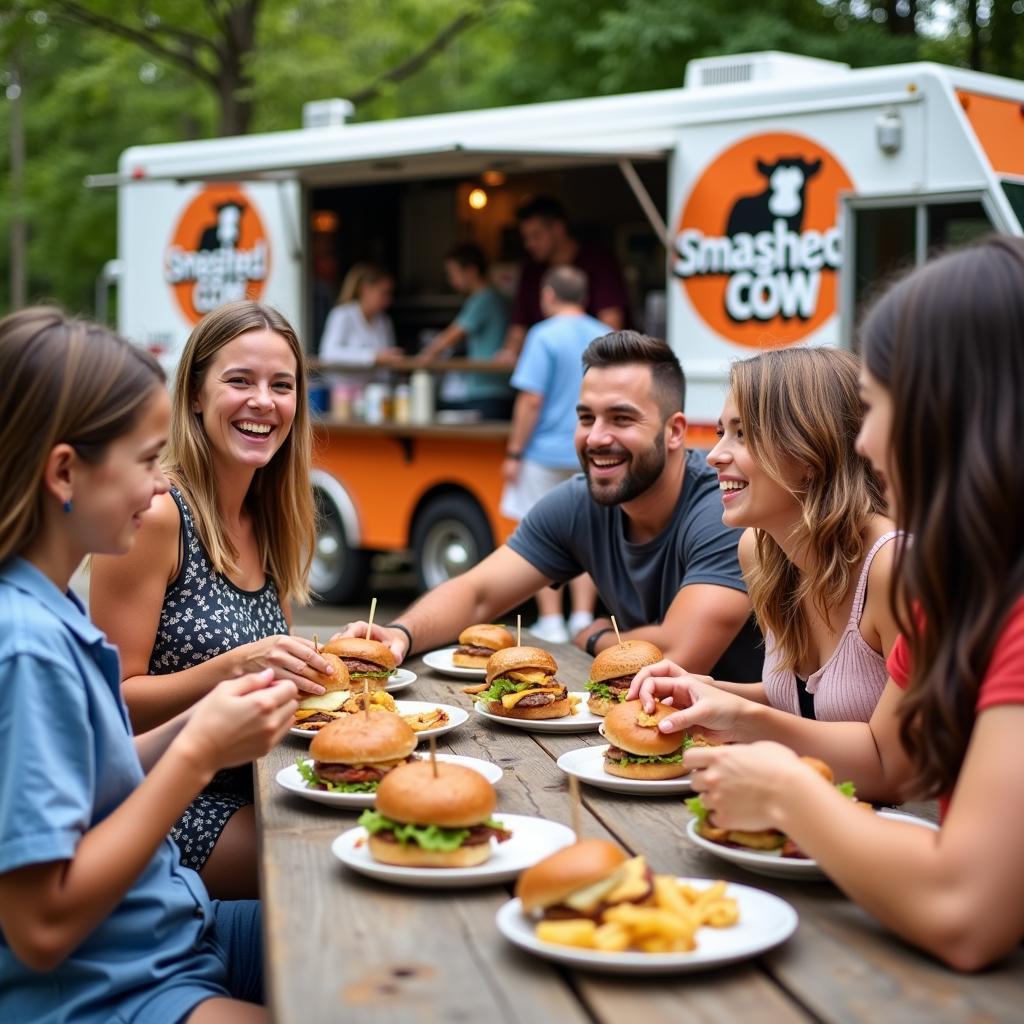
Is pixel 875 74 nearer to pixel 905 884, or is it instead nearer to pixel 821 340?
pixel 821 340

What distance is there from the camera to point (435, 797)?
2.26 m

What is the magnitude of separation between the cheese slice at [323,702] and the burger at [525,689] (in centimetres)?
36

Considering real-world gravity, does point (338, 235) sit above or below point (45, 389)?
above

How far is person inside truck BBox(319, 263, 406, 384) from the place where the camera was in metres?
11.7

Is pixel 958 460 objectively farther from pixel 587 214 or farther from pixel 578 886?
pixel 587 214

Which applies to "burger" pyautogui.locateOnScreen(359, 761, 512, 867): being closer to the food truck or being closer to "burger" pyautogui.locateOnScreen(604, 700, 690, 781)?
"burger" pyautogui.locateOnScreen(604, 700, 690, 781)

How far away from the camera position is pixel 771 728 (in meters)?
2.77

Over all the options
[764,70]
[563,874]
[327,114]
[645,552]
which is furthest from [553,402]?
[563,874]

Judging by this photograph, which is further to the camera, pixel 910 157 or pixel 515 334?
pixel 515 334

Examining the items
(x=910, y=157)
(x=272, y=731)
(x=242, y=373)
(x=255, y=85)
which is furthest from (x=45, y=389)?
(x=255, y=85)

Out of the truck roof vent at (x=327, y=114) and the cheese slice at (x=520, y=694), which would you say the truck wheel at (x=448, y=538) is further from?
the cheese slice at (x=520, y=694)

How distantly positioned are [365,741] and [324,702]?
2.02ft

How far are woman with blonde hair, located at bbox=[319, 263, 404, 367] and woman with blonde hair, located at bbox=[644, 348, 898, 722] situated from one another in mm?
8267

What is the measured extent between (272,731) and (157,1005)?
0.45 metres
